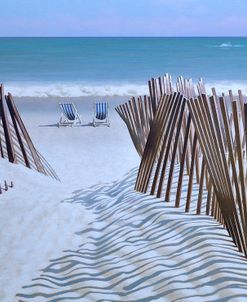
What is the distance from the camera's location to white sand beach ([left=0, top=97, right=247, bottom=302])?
11.2 ft

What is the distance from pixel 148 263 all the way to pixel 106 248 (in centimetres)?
53

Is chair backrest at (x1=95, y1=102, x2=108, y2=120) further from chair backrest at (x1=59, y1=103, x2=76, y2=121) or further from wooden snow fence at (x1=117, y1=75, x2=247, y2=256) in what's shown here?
wooden snow fence at (x1=117, y1=75, x2=247, y2=256)

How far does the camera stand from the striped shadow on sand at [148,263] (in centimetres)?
332

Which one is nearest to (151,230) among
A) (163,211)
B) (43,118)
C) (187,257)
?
(163,211)

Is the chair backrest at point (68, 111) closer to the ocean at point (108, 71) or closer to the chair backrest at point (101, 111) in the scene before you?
the chair backrest at point (101, 111)

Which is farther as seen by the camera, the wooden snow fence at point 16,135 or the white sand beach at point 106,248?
the wooden snow fence at point 16,135

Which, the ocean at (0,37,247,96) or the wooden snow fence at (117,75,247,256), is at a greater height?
the ocean at (0,37,247,96)

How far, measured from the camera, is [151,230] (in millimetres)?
4258

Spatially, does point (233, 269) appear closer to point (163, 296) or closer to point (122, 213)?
point (163, 296)

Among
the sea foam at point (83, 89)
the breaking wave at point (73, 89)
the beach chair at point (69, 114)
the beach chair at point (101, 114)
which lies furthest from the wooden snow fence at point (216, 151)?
the breaking wave at point (73, 89)

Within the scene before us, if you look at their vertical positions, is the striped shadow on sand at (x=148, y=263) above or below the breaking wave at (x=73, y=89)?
below

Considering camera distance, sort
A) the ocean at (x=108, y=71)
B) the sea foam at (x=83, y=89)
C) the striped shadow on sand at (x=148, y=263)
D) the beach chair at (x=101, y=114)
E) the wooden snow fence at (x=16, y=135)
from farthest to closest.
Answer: the ocean at (x=108, y=71) < the sea foam at (x=83, y=89) < the beach chair at (x=101, y=114) < the wooden snow fence at (x=16, y=135) < the striped shadow on sand at (x=148, y=263)

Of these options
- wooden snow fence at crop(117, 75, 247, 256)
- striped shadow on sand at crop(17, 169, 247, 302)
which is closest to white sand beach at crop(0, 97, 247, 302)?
striped shadow on sand at crop(17, 169, 247, 302)

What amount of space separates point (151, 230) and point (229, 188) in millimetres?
860
